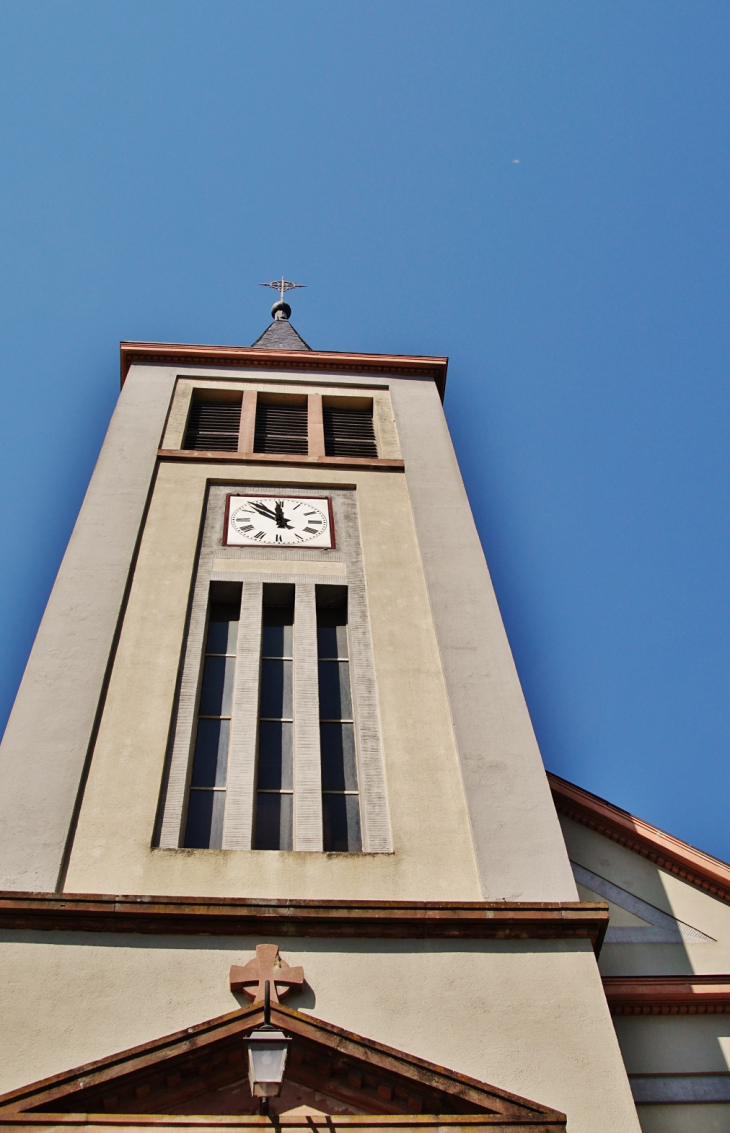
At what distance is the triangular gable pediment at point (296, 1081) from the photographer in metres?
7.93

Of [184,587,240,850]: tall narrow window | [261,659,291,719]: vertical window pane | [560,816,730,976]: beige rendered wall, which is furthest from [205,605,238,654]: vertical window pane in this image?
[560,816,730,976]: beige rendered wall

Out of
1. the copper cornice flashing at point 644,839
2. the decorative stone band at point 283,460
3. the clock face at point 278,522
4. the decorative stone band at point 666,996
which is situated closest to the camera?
the decorative stone band at point 666,996

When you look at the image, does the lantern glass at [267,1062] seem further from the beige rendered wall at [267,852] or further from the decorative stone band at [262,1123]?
the beige rendered wall at [267,852]

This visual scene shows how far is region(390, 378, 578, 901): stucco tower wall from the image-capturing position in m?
10.3

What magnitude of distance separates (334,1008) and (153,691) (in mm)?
4320

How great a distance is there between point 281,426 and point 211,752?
867 centimetres

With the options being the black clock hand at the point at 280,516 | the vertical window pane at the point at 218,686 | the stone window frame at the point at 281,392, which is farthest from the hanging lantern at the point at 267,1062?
the stone window frame at the point at 281,392

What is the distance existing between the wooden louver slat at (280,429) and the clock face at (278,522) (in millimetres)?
2338

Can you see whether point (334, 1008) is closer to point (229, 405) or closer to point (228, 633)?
point (228, 633)

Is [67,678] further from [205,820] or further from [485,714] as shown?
[485,714]

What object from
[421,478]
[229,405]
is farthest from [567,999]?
[229,405]

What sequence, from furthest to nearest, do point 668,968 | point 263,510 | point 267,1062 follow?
point 263,510
point 668,968
point 267,1062

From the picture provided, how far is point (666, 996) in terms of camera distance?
10672 millimetres

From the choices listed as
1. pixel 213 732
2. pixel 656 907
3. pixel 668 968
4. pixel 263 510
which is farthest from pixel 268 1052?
pixel 263 510
